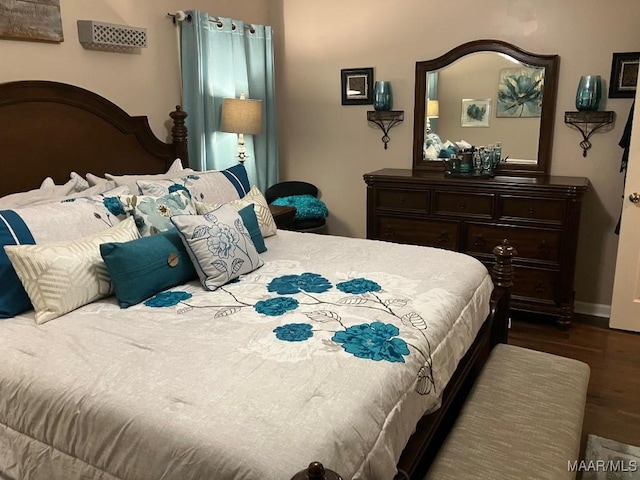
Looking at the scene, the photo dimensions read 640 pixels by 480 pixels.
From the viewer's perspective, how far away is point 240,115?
3.70 metres

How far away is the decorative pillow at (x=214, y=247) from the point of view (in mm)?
2213

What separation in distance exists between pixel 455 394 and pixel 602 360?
155 cm

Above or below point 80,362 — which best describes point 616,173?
above

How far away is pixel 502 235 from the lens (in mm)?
3545

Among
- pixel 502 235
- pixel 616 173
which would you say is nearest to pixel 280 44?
pixel 502 235

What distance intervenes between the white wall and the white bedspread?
6.36 ft

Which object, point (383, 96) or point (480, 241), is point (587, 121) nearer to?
point (480, 241)

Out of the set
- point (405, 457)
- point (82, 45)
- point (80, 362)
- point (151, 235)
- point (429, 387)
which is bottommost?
point (405, 457)

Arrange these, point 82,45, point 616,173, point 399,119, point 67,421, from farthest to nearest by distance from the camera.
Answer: point 399,119, point 616,173, point 82,45, point 67,421

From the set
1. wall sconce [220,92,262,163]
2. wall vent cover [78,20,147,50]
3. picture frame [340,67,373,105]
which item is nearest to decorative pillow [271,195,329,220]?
wall sconce [220,92,262,163]

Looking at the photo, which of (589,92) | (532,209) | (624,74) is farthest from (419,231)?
(624,74)

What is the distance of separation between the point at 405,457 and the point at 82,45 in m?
2.63

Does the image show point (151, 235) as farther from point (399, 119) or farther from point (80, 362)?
point (399, 119)

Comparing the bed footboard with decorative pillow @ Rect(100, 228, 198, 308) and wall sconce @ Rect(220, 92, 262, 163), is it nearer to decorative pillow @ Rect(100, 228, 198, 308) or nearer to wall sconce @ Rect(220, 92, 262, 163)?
decorative pillow @ Rect(100, 228, 198, 308)
